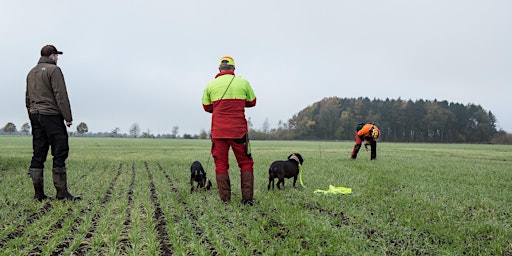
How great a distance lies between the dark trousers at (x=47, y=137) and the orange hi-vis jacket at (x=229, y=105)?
2.52 m

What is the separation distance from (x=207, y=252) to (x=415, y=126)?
99310 millimetres

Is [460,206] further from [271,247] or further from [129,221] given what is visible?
[129,221]

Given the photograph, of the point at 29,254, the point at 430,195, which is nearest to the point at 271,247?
the point at 29,254

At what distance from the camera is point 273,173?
21.3ft

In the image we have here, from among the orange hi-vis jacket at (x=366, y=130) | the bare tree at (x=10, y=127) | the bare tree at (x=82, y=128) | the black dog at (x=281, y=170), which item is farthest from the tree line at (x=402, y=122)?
the bare tree at (x=10, y=127)

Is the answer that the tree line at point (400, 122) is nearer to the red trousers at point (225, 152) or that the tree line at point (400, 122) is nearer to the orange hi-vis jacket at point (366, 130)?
the orange hi-vis jacket at point (366, 130)

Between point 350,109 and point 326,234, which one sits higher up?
point 350,109

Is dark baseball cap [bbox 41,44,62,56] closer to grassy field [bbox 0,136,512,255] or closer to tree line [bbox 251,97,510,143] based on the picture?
grassy field [bbox 0,136,512,255]

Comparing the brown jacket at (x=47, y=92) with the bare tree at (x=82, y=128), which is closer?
the brown jacket at (x=47, y=92)

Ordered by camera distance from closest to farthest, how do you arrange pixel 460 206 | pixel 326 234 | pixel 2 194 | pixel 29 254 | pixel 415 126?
pixel 29 254, pixel 326 234, pixel 460 206, pixel 2 194, pixel 415 126

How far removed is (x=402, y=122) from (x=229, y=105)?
95.5 m

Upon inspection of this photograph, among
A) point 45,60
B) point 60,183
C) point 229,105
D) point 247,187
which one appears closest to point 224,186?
point 247,187

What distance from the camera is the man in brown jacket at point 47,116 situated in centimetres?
512

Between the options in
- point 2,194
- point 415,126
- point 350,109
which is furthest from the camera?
point 350,109
